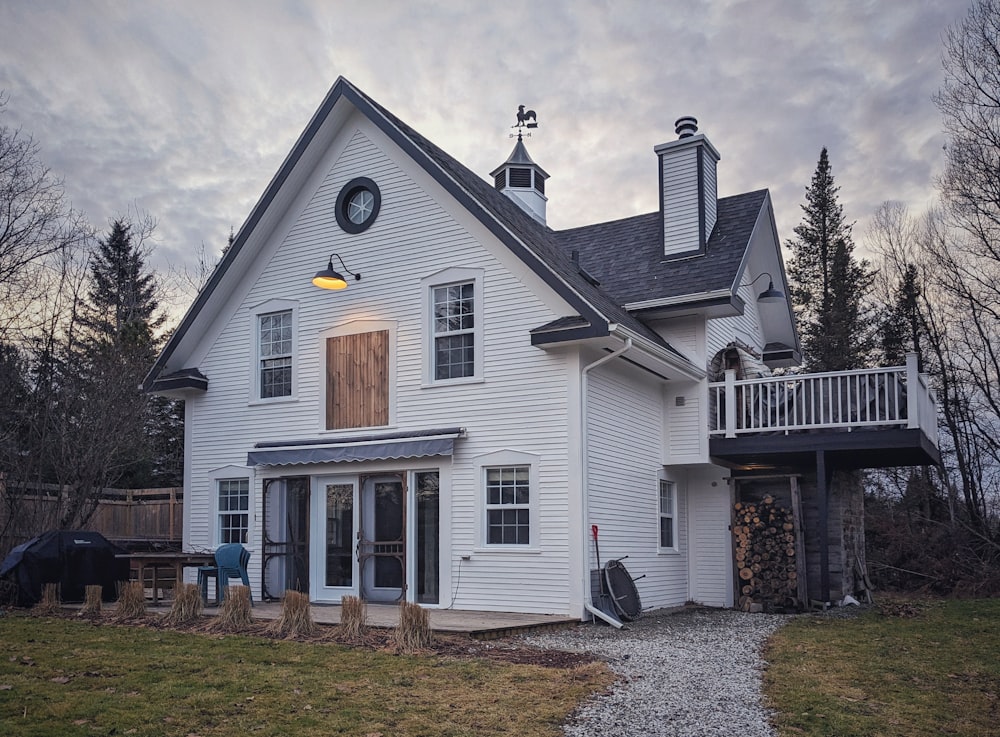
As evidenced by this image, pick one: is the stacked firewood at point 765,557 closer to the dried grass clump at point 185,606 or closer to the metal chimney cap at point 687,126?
the metal chimney cap at point 687,126

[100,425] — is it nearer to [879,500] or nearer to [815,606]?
[815,606]

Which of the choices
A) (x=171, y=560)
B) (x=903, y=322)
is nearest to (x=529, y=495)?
(x=171, y=560)

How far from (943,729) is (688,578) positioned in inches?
387

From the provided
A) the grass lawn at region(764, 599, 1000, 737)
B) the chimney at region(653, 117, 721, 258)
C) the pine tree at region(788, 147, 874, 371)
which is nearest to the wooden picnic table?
the grass lawn at region(764, 599, 1000, 737)

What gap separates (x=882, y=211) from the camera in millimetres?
26484

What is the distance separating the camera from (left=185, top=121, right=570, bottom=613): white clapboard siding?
13.2 metres

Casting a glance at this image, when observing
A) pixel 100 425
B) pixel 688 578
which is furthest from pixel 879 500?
pixel 100 425

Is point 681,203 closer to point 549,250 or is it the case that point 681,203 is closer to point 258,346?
point 549,250

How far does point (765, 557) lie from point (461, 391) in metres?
5.57

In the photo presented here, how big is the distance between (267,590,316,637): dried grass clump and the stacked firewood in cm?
772

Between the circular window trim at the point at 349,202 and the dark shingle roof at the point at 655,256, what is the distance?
4010 millimetres

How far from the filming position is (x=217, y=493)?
16.3 meters

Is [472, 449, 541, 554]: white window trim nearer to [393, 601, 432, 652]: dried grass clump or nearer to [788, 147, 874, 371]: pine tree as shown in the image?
[393, 601, 432, 652]: dried grass clump

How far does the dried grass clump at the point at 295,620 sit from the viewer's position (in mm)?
10312
